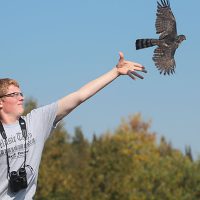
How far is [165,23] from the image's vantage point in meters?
7.49

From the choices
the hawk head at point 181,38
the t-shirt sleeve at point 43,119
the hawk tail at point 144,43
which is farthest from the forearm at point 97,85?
the hawk tail at point 144,43

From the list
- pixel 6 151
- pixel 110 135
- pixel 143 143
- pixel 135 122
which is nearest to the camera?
pixel 6 151

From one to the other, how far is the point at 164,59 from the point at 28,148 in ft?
6.00

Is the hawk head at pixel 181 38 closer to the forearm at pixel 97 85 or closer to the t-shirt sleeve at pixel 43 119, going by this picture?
the forearm at pixel 97 85

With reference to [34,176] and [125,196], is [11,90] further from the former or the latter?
[125,196]

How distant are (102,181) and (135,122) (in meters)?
35.8

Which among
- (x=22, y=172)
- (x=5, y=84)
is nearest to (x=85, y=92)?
(x=5, y=84)

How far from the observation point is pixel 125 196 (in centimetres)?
5112

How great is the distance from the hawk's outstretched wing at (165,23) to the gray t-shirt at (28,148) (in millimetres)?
1575

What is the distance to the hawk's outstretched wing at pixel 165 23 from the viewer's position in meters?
7.35

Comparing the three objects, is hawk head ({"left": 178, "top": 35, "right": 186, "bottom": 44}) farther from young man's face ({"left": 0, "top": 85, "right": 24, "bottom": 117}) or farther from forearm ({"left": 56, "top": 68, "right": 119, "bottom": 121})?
young man's face ({"left": 0, "top": 85, "right": 24, "bottom": 117})

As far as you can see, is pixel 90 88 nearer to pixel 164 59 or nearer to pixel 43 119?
pixel 43 119

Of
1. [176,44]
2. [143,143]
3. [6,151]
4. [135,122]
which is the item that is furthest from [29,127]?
[135,122]

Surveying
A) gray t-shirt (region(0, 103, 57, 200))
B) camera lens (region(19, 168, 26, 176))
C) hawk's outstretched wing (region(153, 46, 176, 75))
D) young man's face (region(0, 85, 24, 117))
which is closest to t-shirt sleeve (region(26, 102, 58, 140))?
gray t-shirt (region(0, 103, 57, 200))
